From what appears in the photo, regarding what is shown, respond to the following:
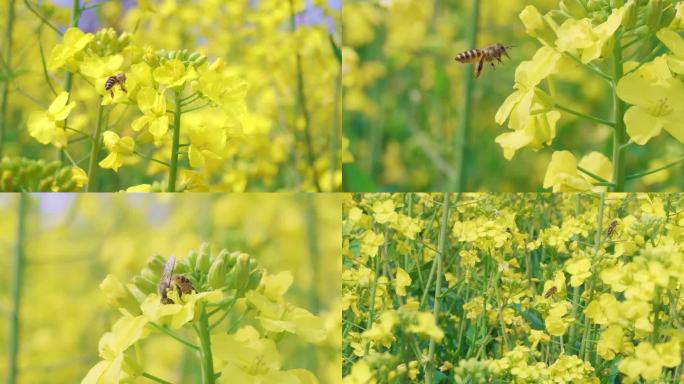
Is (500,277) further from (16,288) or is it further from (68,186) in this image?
(16,288)

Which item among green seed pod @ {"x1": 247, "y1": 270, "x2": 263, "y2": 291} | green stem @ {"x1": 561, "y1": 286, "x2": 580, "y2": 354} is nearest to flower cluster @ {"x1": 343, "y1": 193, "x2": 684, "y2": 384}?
green stem @ {"x1": 561, "y1": 286, "x2": 580, "y2": 354}

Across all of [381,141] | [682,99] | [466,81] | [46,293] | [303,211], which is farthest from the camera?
[381,141]

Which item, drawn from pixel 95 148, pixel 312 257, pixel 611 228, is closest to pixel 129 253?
pixel 312 257

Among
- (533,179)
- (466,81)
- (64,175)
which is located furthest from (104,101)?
(533,179)

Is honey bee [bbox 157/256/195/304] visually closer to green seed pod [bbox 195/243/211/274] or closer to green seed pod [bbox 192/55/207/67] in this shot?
green seed pod [bbox 195/243/211/274]

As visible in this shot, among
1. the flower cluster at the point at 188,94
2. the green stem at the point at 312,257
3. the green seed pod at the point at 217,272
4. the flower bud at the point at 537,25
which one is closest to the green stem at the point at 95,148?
the flower cluster at the point at 188,94

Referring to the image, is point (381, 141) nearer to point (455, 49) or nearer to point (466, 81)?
point (455, 49)

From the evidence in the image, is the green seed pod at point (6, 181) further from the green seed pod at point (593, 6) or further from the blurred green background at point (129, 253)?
the green seed pod at point (593, 6)
